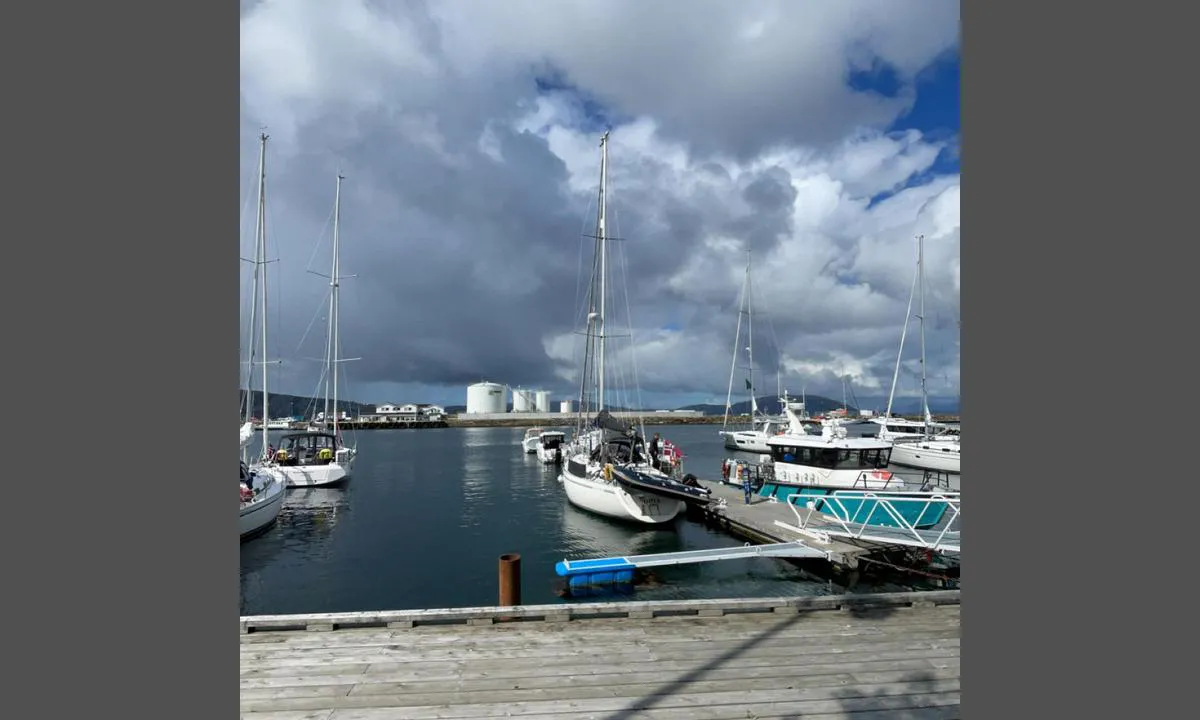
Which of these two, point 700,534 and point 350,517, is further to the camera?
point 350,517

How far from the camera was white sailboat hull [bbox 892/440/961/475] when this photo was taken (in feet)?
149

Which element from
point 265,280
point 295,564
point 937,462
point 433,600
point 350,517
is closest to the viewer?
point 433,600

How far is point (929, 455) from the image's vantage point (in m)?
47.4

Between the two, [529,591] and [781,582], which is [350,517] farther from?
[781,582]

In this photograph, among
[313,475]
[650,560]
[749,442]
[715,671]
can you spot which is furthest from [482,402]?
[715,671]

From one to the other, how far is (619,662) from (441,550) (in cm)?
1759

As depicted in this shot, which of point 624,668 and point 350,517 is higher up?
point 624,668

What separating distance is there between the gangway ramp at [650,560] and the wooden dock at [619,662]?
4.49 m

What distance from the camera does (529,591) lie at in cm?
1605

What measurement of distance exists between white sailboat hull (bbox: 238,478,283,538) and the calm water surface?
558 millimetres

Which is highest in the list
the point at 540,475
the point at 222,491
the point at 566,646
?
the point at 222,491

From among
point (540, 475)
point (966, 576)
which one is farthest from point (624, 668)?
point (540, 475)

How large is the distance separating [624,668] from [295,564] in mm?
18055

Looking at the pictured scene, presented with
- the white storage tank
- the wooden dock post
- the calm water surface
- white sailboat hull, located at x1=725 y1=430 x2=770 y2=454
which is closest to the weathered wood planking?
the wooden dock post
